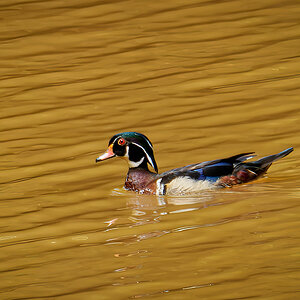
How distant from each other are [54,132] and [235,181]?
2.49m

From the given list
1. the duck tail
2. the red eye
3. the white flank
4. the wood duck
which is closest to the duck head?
the red eye

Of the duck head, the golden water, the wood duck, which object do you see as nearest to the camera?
the golden water

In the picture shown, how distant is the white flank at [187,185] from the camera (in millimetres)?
6793

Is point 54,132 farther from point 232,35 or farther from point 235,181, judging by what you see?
point 232,35

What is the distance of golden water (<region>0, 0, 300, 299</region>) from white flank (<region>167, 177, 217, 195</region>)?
8cm

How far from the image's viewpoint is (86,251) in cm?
554

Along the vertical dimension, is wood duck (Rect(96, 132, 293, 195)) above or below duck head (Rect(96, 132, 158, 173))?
below

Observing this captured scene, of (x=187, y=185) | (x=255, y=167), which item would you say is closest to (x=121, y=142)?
(x=187, y=185)

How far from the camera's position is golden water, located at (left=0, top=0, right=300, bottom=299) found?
197 inches

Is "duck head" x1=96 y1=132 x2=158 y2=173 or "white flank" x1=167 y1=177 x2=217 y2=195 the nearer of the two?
"white flank" x1=167 y1=177 x2=217 y2=195

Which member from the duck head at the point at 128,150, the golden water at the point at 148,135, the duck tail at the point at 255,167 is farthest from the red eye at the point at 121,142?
the duck tail at the point at 255,167

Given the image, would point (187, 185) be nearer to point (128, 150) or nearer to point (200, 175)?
point (200, 175)

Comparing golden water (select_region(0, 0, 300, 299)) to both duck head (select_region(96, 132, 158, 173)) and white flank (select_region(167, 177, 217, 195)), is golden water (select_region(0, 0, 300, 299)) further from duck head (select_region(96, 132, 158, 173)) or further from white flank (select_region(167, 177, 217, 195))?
duck head (select_region(96, 132, 158, 173))

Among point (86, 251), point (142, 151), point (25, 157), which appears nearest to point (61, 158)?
point (25, 157)
